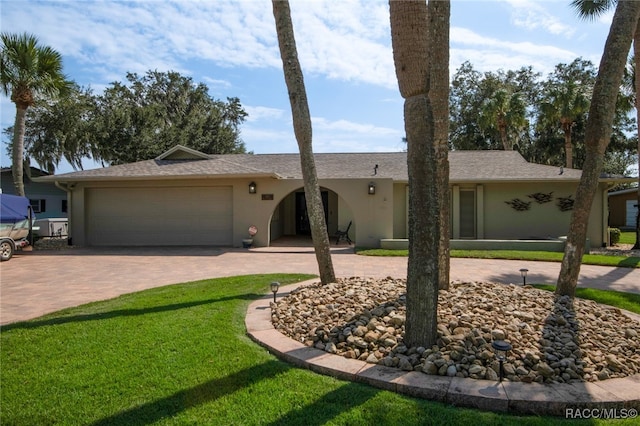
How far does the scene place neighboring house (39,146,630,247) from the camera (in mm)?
13281

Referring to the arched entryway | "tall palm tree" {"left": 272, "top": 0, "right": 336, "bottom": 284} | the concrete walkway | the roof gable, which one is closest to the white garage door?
the concrete walkway

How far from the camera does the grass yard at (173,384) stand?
2525mm

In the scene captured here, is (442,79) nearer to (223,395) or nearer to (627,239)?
(223,395)

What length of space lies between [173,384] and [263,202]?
35.0 ft

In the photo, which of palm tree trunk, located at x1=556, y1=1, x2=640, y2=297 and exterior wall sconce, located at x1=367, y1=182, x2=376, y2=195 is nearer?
palm tree trunk, located at x1=556, y1=1, x2=640, y2=297

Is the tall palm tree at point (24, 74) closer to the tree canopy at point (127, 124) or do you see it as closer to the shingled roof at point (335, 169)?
the shingled roof at point (335, 169)

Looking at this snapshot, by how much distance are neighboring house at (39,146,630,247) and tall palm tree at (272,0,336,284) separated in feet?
23.0

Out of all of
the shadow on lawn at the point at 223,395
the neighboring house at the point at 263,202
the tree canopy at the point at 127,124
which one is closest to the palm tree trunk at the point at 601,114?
the shadow on lawn at the point at 223,395

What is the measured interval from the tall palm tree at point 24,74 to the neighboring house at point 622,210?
3215 cm

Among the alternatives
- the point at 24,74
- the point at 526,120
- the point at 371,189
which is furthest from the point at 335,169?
the point at 526,120

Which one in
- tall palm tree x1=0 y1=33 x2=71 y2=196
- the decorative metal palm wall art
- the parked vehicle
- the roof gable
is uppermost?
tall palm tree x1=0 y1=33 x2=71 y2=196

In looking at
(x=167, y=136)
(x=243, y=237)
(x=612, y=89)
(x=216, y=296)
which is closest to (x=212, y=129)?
(x=167, y=136)

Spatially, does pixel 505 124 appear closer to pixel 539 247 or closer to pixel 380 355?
pixel 539 247

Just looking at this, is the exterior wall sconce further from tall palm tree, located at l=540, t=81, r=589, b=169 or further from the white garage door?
tall palm tree, located at l=540, t=81, r=589, b=169
